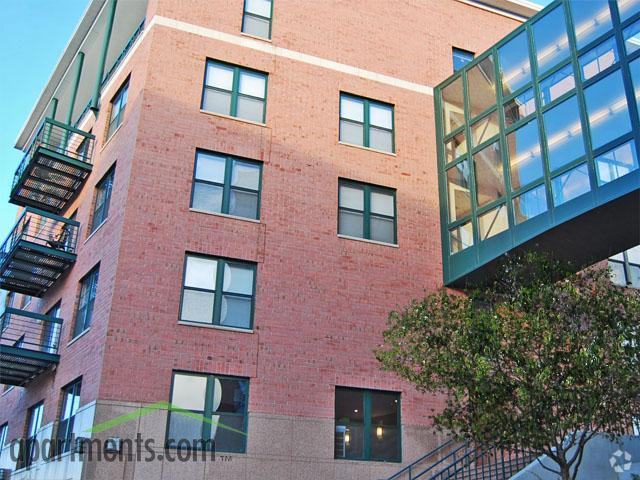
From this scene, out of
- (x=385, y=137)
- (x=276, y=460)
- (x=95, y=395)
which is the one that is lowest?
(x=276, y=460)

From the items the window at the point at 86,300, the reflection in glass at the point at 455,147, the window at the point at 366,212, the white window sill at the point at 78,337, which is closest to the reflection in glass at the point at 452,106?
the reflection in glass at the point at 455,147

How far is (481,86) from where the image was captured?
2375 cm

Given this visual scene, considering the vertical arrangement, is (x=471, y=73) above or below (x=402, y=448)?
above

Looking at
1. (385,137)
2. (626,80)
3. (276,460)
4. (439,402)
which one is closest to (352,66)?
(385,137)

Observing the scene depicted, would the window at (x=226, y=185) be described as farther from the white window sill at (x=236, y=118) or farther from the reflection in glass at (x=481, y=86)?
the reflection in glass at (x=481, y=86)

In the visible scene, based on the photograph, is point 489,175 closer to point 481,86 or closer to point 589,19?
point 481,86

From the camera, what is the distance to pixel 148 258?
20.1 m

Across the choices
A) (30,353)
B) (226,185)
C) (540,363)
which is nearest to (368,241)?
(226,185)

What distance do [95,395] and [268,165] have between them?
335 inches

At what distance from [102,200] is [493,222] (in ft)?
41.0

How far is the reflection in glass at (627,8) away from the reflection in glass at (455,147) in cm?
676

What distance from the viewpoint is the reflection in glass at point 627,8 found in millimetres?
18189

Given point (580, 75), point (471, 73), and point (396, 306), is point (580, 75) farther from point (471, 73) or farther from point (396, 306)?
point (396, 306)

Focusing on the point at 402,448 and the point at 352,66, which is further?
the point at 352,66
